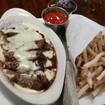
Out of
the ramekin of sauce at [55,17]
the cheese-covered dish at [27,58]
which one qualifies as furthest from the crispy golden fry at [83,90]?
the ramekin of sauce at [55,17]

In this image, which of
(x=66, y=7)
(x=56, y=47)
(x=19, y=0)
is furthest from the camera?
(x=19, y=0)

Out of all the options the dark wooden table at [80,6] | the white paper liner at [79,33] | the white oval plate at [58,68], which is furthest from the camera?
the dark wooden table at [80,6]

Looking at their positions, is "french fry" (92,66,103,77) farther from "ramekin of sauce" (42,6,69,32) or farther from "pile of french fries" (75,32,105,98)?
"ramekin of sauce" (42,6,69,32)

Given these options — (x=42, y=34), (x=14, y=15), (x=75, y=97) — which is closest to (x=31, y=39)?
(x=42, y=34)

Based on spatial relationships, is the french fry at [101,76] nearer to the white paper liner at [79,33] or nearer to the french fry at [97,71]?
the french fry at [97,71]

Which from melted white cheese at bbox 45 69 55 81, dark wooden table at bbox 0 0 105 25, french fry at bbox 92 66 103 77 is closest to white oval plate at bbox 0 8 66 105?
melted white cheese at bbox 45 69 55 81

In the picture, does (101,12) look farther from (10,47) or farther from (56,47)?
(10,47)
